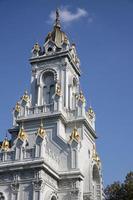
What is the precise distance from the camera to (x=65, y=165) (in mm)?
38094

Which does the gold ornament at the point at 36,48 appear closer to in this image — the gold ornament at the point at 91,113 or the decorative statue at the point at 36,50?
the decorative statue at the point at 36,50

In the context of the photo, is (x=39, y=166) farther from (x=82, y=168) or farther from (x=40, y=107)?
(x=40, y=107)

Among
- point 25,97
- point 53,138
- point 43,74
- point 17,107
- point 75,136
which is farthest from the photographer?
point 43,74

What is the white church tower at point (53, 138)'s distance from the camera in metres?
35.1

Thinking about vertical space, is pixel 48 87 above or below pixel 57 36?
below

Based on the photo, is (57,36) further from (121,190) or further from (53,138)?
(121,190)

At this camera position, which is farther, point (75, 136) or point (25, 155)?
point (75, 136)

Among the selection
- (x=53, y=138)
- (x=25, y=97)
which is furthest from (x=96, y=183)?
(x=25, y=97)

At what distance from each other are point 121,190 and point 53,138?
1134cm

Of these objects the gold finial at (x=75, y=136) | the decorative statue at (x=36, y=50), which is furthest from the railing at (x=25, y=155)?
the decorative statue at (x=36, y=50)

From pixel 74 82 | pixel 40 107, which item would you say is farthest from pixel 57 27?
pixel 40 107

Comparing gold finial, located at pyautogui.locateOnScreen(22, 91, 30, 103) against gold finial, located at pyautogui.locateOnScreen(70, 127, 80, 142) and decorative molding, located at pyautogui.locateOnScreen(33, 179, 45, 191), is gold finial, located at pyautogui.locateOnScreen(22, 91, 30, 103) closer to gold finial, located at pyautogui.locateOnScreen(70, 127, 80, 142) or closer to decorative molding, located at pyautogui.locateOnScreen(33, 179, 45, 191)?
gold finial, located at pyautogui.locateOnScreen(70, 127, 80, 142)

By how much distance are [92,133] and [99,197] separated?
6.08 m

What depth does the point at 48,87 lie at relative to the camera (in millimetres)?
44844
